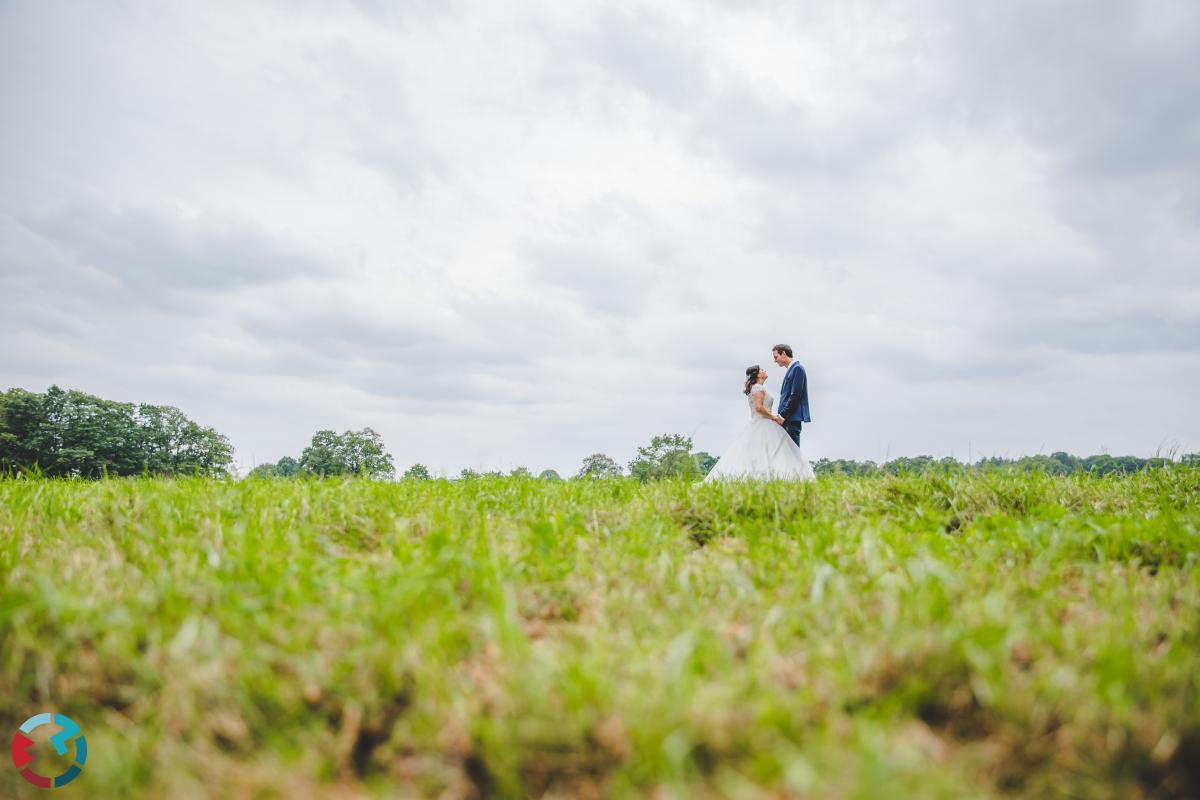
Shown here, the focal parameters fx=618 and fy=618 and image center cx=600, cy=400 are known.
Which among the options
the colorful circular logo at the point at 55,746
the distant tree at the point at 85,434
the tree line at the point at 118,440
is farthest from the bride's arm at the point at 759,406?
the distant tree at the point at 85,434

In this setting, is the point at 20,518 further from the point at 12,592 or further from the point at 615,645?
the point at 615,645

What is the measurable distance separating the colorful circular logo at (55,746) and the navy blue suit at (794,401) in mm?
11771

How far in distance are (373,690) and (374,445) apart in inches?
2848

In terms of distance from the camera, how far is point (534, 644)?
137 inches

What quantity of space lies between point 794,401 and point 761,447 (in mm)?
1184

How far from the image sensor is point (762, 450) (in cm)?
1252

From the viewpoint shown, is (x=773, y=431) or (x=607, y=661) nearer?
(x=607, y=661)

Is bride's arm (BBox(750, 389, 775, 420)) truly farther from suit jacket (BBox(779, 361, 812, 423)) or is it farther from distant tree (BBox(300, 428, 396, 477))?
distant tree (BBox(300, 428, 396, 477))

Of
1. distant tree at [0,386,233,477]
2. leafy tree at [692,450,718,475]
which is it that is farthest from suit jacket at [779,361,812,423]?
distant tree at [0,386,233,477]

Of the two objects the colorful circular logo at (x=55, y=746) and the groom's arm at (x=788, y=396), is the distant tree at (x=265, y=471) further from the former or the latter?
the groom's arm at (x=788, y=396)

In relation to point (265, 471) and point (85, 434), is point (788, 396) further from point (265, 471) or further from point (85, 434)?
point (85, 434)

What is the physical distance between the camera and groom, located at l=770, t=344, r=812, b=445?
41.6 feet

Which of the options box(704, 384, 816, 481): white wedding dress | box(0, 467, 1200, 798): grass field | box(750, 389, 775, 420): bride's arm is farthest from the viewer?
box(750, 389, 775, 420): bride's arm

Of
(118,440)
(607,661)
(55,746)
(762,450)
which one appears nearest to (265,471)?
(55,746)
